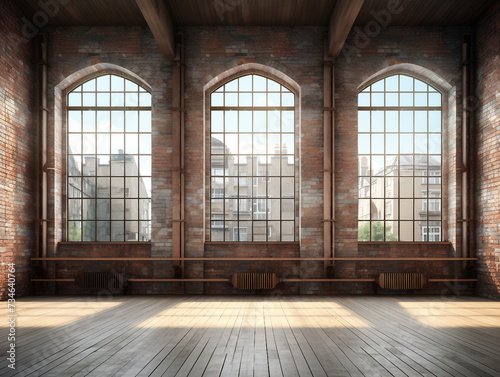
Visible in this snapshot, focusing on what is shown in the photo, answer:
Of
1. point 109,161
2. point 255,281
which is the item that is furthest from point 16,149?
point 255,281

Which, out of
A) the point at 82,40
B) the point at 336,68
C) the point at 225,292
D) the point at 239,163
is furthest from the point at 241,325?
the point at 82,40

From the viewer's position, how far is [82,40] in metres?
9.01

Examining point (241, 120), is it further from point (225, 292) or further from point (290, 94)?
point (225, 292)

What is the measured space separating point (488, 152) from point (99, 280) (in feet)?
27.5

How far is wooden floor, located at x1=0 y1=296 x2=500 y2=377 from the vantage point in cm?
355

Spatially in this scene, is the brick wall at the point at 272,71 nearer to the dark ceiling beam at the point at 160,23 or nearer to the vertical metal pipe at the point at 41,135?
the vertical metal pipe at the point at 41,135

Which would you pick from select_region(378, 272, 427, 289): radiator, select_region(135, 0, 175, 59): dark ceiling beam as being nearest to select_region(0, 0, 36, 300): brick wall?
select_region(135, 0, 175, 59): dark ceiling beam

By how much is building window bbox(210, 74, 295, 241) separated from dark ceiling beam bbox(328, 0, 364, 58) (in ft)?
4.57

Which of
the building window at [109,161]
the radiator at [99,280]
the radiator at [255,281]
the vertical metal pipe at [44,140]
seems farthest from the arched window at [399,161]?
the vertical metal pipe at [44,140]

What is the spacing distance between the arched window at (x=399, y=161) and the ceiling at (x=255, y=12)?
1456mm

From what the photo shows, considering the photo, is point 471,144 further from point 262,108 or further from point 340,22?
point 262,108

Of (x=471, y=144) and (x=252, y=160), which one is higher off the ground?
(x=471, y=144)

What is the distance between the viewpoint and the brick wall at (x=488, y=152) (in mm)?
7977

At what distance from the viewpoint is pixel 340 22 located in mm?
7855
